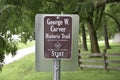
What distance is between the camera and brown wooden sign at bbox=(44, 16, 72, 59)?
17.9 feet

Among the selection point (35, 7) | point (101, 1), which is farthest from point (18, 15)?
point (101, 1)

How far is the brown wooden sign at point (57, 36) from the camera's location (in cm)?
545

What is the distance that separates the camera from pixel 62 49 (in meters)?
5.50

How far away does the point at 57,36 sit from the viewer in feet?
17.9

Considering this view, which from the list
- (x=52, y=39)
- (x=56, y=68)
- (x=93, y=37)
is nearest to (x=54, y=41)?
(x=52, y=39)

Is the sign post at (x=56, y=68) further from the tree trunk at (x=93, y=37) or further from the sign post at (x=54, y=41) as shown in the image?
the tree trunk at (x=93, y=37)

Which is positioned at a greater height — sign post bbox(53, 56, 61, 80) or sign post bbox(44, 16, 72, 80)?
sign post bbox(44, 16, 72, 80)

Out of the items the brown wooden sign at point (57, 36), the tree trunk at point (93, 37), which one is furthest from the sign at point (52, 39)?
the tree trunk at point (93, 37)

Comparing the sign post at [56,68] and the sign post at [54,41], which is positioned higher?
the sign post at [54,41]

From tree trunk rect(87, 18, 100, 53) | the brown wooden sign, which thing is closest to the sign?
the brown wooden sign

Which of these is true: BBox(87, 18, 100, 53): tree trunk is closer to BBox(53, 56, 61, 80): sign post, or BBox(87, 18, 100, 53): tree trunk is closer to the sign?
the sign

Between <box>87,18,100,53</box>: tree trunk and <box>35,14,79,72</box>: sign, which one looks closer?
<box>35,14,79,72</box>: sign

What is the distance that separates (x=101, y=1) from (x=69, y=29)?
901 cm

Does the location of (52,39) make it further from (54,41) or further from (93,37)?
(93,37)
